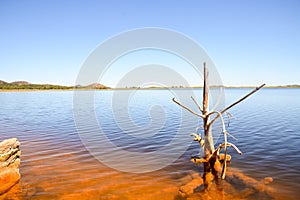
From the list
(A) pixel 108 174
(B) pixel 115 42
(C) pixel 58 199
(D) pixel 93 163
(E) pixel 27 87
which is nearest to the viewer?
(C) pixel 58 199

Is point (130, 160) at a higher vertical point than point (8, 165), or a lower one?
lower

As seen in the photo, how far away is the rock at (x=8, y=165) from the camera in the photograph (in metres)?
7.54

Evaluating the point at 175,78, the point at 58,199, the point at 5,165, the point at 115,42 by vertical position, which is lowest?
the point at 58,199

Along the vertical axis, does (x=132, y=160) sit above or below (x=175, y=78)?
below

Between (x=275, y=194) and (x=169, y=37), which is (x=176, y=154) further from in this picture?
(x=169, y=37)

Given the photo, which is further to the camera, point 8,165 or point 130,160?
point 130,160

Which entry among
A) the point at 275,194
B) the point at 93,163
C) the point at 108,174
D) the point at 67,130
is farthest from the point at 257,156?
the point at 67,130

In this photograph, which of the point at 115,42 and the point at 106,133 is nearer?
the point at 115,42

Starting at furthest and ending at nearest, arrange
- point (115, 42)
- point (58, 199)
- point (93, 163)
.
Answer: point (115, 42) < point (93, 163) < point (58, 199)

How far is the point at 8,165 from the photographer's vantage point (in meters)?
8.03

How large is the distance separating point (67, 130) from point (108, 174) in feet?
32.2

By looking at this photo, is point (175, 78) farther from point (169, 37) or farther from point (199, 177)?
point (199, 177)

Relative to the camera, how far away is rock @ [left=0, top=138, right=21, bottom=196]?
754cm

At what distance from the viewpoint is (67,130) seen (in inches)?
679
